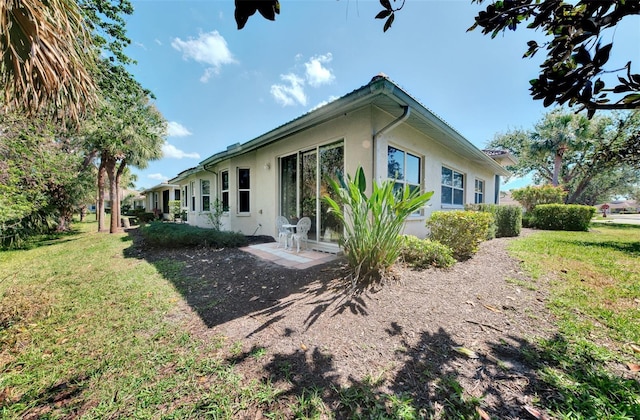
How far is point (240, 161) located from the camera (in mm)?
9641

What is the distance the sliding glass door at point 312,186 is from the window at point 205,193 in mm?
6565

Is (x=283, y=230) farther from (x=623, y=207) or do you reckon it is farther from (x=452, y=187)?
(x=623, y=207)

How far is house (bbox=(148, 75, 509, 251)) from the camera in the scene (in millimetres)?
5027

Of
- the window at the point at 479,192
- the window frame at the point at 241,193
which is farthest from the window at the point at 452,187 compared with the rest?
the window frame at the point at 241,193

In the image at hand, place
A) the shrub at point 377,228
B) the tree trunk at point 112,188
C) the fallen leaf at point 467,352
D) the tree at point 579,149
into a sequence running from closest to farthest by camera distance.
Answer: the fallen leaf at point 467,352
the shrub at point 377,228
the tree at point 579,149
the tree trunk at point 112,188

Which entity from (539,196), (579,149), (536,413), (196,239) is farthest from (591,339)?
(579,149)

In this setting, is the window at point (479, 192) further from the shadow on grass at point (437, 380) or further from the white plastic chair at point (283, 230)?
the shadow on grass at point (437, 380)

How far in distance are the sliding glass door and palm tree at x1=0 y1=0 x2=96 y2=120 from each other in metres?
4.52

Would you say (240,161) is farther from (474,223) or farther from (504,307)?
(504,307)

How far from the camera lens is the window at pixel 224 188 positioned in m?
10.7

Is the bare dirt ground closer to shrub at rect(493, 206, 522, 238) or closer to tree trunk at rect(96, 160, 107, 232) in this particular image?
shrub at rect(493, 206, 522, 238)

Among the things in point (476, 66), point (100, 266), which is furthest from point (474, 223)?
point (100, 266)

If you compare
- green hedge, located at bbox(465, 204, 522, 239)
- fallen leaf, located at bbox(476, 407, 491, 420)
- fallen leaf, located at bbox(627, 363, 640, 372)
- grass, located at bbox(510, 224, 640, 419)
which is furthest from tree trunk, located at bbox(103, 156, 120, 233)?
green hedge, located at bbox(465, 204, 522, 239)

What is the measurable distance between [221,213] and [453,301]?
31.3 feet
